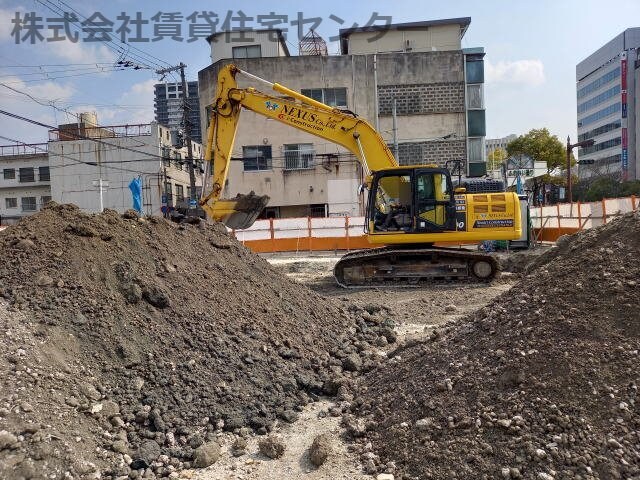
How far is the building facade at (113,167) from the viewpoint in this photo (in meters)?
39.4

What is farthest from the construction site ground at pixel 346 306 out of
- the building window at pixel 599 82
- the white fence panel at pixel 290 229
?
the building window at pixel 599 82

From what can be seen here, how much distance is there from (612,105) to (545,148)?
41829mm

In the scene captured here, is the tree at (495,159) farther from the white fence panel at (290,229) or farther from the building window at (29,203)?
the building window at (29,203)

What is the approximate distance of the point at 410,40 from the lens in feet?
101

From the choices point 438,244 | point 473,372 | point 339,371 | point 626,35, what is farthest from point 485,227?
point 626,35

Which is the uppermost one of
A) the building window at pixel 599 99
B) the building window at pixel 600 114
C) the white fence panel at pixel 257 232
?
the building window at pixel 599 99

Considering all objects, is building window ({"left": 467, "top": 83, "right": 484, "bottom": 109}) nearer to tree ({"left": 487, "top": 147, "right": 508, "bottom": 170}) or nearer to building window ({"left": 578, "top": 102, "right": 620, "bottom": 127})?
tree ({"left": 487, "top": 147, "right": 508, "bottom": 170})

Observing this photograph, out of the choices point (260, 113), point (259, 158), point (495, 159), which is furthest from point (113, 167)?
point (495, 159)

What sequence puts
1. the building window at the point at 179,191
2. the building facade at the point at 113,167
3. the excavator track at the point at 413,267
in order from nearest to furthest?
the excavator track at the point at 413,267, the building facade at the point at 113,167, the building window at the point at 179,191

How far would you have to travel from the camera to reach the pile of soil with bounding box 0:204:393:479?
3.93m

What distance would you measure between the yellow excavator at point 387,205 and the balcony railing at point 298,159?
14875 millimetres

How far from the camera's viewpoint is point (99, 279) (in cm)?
546

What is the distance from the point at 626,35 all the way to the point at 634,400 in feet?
271

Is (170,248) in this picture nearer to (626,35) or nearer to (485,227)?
(485,227)
